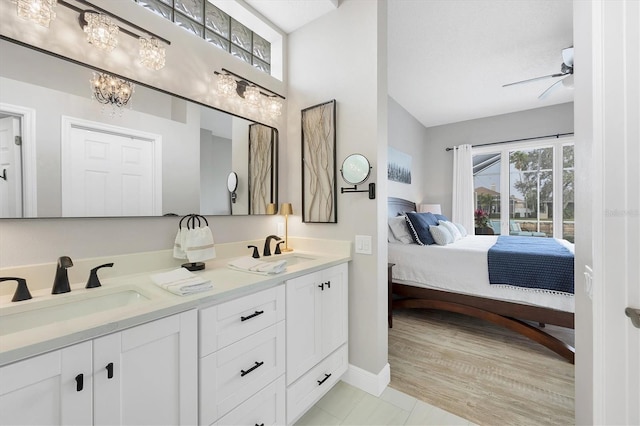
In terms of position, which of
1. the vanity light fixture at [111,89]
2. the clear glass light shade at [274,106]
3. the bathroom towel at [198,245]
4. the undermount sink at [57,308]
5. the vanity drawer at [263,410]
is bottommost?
the vanity drawer at [263,410]

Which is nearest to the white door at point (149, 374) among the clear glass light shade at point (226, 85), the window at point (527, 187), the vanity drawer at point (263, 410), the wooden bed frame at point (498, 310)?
the vanity drawer at point (263, 410)

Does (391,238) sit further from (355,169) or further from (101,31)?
(101,31)

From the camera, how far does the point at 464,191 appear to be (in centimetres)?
523

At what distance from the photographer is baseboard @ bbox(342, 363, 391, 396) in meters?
1.81

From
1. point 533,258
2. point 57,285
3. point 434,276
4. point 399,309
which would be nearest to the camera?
point 57,285

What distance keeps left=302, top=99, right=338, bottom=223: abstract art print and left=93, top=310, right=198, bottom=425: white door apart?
119 cm

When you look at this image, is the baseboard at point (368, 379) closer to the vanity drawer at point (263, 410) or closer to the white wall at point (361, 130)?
the white wall at point (361, 130)

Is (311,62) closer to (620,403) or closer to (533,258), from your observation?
(620,403)

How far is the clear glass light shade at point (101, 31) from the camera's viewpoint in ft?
4.08

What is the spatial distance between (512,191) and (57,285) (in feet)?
20.5

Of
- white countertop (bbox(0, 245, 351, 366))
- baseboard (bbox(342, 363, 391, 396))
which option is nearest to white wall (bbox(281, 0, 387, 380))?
baseboard (bbox(342, 363, 391, 396))

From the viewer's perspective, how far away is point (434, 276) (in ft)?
9.35

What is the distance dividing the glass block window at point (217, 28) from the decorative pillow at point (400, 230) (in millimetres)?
2252

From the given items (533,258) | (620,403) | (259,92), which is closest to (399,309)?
(533,258)
